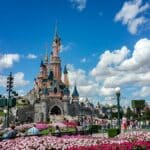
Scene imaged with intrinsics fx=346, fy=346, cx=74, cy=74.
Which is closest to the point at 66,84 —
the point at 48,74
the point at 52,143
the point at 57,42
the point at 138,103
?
the point at 48,74

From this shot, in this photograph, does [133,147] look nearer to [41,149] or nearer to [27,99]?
[41,149]

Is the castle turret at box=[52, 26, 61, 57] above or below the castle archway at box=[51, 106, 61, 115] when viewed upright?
above

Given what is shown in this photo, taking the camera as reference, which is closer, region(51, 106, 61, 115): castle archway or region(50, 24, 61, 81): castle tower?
region(51, 106, 61, 115): castle archway

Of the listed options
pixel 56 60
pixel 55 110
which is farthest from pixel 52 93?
pixel 56 60

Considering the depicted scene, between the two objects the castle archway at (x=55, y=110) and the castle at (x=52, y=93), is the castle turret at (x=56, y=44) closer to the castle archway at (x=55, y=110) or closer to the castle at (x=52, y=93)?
the castle at (x=52, y=93)

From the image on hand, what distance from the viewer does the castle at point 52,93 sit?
11156 cm

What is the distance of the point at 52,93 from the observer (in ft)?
379

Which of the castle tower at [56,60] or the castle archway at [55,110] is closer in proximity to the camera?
the castle archway at [55,110]

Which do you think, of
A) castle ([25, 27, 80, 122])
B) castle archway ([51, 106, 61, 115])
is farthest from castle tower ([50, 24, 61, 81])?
castle archway ([51, 106, 61, 115])

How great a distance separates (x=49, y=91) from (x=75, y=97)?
62.1 ft

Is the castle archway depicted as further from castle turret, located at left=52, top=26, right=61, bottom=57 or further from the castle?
castle turret, located at left=52, top=26, right=61, bottom=57

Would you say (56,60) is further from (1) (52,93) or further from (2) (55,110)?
(2) (55,110)

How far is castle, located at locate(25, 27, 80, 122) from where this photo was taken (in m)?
112

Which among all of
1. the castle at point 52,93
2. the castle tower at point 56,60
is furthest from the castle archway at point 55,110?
the castle tower at point 56,60
